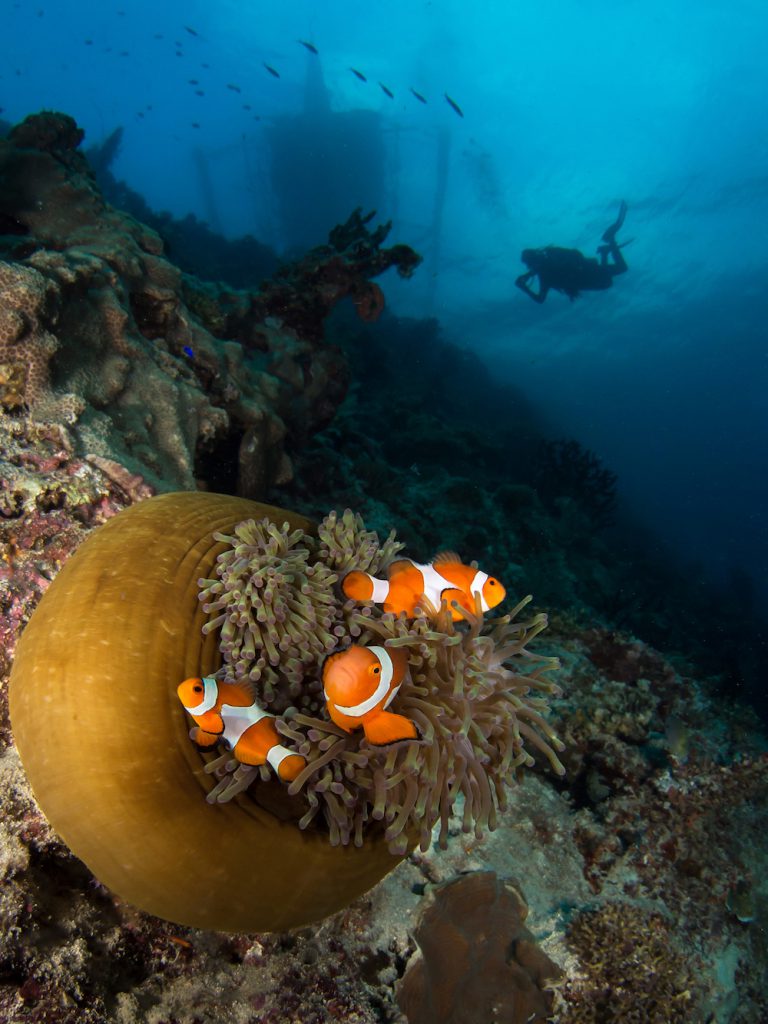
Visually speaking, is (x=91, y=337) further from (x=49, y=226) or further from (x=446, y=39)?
(x=446, y=39)

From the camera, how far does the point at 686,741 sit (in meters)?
3.53

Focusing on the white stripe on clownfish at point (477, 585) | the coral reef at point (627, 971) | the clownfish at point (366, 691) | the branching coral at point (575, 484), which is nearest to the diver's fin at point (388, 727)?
the clownfish at point (366, 691)

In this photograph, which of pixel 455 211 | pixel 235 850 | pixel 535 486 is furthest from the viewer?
pixel 455 211

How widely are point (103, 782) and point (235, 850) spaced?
45cm

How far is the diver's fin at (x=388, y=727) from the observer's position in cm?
176

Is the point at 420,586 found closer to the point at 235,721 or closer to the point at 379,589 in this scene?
the point at 379,589

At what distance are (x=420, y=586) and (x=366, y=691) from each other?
574 millimetres

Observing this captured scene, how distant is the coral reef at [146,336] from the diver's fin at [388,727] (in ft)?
5.98

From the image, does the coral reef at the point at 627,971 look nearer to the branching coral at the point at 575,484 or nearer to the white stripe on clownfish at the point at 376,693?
the white stripe on clownfish at the point at 376,693

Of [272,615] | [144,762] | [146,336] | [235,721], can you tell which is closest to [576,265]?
[146,336]

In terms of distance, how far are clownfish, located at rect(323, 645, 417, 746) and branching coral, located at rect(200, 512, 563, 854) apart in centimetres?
10

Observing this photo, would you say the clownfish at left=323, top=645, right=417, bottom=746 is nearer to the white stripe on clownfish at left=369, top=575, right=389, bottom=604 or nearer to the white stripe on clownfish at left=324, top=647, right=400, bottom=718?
the white stripe on clownfish at left=324, top=647, right=400, bottom=718

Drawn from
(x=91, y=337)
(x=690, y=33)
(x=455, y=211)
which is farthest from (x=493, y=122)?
(x=91, y=337)

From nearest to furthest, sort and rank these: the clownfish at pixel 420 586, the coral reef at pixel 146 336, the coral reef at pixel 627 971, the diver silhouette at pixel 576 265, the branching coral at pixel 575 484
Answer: the clownfish at pixel 420 586 < the coral reef at pixel 627 971 < the coral reef at pixel 146 336 < the branching coral at pixel 575 484 < the diver silhouette at pixel 576 265
